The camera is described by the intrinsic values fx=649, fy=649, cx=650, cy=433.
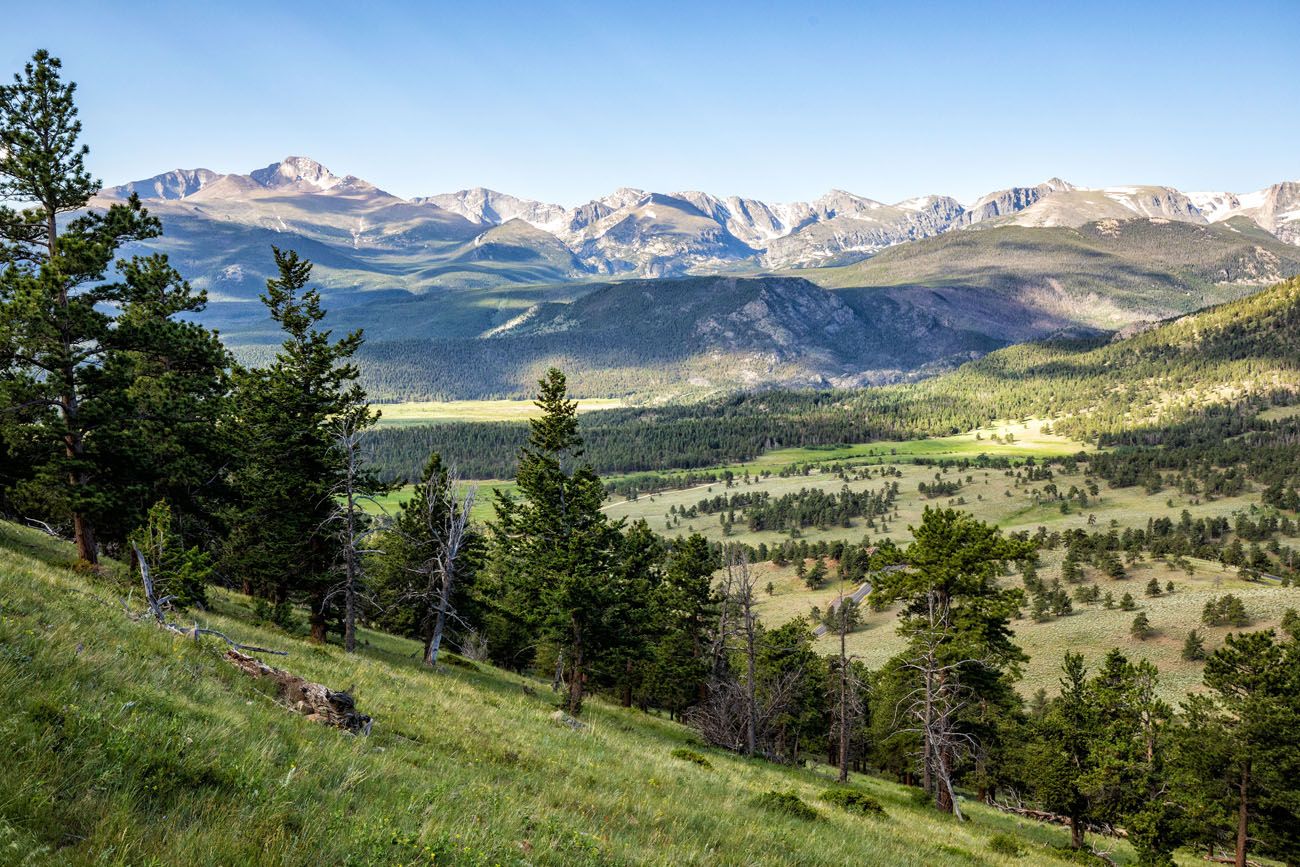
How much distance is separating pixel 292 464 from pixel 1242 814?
5041cm

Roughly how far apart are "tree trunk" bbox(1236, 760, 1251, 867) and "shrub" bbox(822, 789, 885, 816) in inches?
946

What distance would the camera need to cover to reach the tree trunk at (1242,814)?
32094 mm

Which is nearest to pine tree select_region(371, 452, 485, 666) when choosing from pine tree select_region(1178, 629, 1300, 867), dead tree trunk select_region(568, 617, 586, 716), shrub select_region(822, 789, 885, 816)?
dead tree trunk select_region(568, 617, 586, 716)

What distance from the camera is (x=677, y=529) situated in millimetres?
149625

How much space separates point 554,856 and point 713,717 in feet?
117

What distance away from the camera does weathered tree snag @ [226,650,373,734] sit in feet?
33.9

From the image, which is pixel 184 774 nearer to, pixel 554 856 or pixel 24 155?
pixel 554 856

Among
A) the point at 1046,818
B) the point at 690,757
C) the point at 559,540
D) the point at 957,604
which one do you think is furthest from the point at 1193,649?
the point at 690,757

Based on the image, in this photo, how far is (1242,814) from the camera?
32562mm

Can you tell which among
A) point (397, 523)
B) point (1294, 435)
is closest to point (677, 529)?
point (397, 523)

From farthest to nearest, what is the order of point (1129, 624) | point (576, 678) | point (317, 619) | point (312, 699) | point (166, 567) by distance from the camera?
point (1129, 624), point (576, 678), point (317, 619), point (166, 567), point (312, 699)

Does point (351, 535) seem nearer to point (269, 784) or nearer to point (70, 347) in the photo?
point (70, 347)

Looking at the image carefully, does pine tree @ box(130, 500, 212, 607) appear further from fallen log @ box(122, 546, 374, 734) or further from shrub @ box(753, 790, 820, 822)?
shrub @ box(753, 790, 820, 822)

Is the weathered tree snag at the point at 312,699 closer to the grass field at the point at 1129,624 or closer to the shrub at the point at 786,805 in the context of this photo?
the shrub at the point at 786,805
